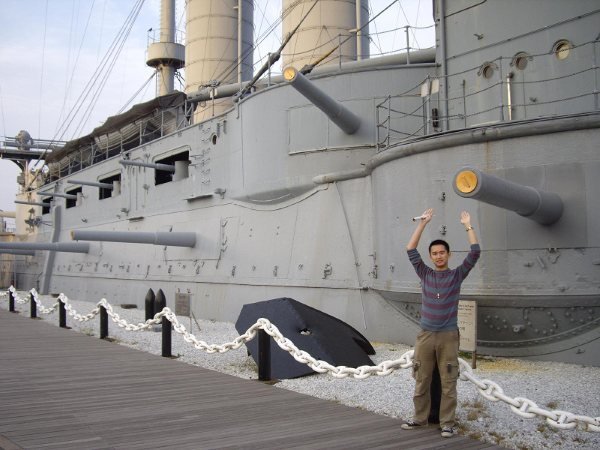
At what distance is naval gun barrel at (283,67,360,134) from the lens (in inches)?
313

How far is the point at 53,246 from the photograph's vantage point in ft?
57.3

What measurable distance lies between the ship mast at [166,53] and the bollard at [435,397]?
2183 centimetres

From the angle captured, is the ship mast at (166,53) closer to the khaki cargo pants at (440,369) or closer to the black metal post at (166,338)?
the black metal post at (166,338)

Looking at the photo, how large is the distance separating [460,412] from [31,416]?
3292mm

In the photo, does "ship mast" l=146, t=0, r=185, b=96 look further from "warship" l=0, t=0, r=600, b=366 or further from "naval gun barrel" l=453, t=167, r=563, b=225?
"naval gun barrel" l=453, t=167, r=563, b=225

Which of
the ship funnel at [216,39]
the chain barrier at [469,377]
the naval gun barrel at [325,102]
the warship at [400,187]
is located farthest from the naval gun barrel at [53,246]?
the chain barrier at [469,377]

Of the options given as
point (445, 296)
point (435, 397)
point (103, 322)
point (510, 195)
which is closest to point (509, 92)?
point (510, 195)

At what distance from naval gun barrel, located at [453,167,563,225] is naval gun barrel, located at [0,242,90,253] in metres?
14.4

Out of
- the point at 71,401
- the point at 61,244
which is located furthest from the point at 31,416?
the point at 61,244

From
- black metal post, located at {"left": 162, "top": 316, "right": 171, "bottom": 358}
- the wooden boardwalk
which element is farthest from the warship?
black metal post, located at {"left": 162, "top": 316, "right": 171, "bottom": 358}

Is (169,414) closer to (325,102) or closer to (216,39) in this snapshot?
(325,102)

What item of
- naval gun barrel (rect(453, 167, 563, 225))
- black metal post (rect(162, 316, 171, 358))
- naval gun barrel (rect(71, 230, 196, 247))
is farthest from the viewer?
naval gun barrel (rect(71, 230, 196, 247))

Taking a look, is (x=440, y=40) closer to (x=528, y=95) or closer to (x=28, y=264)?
(x=528, y=95)

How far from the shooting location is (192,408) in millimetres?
5016
